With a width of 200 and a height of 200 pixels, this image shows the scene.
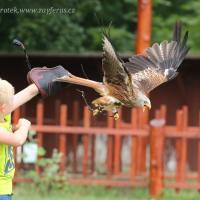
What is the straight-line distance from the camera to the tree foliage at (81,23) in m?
12.5

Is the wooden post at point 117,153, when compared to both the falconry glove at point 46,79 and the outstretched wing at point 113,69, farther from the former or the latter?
the falconry glove at point 46,79

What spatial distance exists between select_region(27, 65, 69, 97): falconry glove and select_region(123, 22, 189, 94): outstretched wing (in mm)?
1169

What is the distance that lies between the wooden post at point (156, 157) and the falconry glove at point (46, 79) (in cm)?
469

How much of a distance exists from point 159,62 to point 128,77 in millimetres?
1620

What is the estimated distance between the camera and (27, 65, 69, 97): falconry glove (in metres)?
4.30

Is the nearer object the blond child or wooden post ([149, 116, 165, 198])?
→ the blond child

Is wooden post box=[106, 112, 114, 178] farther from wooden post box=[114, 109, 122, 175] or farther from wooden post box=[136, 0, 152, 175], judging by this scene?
wooden post box=[136, 0, 152, 175]

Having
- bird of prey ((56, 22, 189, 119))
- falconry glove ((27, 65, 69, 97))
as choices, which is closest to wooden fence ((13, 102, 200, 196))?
bird of prey ((56, 22, 189, 119))

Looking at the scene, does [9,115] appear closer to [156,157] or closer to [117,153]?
[156,157]

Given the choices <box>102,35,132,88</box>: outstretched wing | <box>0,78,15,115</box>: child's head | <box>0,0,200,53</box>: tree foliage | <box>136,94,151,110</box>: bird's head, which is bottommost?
<box>0,78,15,115</box>: child's head

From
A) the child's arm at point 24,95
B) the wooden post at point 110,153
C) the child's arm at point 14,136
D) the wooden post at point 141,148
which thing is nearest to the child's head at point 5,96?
the child's arm at point 14,136

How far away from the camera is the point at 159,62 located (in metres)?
6.01

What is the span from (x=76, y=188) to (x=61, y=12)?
3.60m

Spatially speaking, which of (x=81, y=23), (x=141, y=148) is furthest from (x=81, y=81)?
(x=81, y=23)
